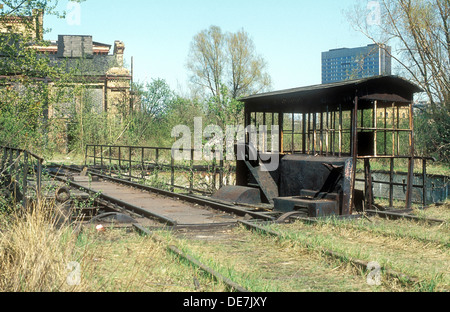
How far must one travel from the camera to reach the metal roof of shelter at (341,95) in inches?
397

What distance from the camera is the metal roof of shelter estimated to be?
33.1 ft

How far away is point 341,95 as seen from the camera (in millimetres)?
10352

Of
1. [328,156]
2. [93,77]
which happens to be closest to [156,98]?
[93,77]

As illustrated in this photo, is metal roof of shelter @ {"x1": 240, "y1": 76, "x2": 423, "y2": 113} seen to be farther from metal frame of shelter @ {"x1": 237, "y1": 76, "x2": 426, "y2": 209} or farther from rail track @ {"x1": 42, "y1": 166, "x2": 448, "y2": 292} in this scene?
rail track @ {"x1": 42, "y1": 166, "x2": 448, "y2": 292}

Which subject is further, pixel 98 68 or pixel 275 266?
pixel 98 68

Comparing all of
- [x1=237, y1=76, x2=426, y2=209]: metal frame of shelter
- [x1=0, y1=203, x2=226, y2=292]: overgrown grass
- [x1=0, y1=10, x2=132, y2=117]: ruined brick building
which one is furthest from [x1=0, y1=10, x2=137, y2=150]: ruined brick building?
[x1=0, y1=203, x2=226, y2=292]: overgrown grass

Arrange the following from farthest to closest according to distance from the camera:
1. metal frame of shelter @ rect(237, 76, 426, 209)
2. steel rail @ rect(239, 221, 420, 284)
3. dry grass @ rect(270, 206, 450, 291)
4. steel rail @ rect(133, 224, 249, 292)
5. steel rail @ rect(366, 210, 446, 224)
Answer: metal frame of shelter @ rect(237, 76, 426, 209), steel rail @ rect(366, 210, 446, 224), dry grass @ rect(270, 206, 450, 291), steel rail @ rect(239, 221, 420, 284), steel rail @ rect(133, 224, 249, 292)

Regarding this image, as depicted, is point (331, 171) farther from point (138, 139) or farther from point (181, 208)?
point (138, 139)

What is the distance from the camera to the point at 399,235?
7945mm

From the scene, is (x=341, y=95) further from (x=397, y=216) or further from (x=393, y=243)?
(x=393, y=243)

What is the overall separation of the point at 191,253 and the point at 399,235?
3577 mm

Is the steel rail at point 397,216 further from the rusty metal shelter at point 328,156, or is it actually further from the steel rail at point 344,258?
the steel rail at point 344,258
